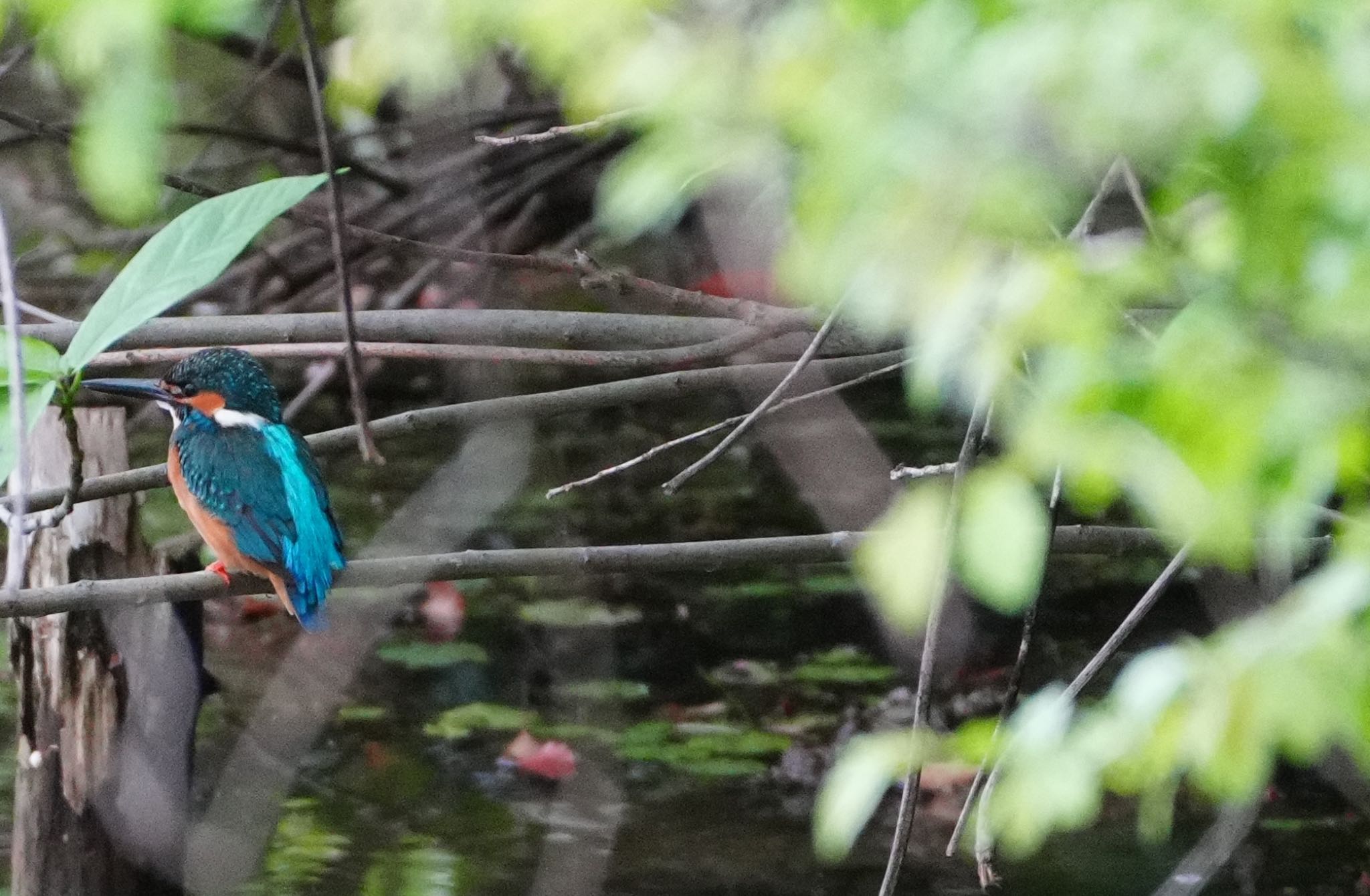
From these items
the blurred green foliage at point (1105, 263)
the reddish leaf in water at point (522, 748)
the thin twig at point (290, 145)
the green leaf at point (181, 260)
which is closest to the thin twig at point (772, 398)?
the green leaf at point (181, 260)

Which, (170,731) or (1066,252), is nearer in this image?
(1066,252)

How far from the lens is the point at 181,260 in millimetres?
1713

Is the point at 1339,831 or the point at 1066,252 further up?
the point at 1066,252

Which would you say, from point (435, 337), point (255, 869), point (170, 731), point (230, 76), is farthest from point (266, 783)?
point (230, 76)

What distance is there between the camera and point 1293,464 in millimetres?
874

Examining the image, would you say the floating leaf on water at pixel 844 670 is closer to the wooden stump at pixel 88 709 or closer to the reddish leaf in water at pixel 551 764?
the reddish leaf in water at pixel 551 764

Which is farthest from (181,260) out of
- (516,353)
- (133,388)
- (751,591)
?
(751,591)

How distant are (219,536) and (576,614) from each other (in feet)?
8.01

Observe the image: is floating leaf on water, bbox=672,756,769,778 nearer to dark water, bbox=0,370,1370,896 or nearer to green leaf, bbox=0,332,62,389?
dark water, bbox=0,370,1370,896

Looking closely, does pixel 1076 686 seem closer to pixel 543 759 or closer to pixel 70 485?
pixel 70 485

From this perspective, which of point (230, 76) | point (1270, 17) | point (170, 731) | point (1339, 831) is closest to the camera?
point (1270, 17)

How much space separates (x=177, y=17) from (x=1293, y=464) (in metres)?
0.81

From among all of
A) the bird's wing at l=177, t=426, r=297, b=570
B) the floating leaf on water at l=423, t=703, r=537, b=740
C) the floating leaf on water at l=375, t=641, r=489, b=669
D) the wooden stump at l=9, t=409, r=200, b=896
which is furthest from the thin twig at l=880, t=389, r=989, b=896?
the floating leaf on water at l=375, t=641, r=489, b=669

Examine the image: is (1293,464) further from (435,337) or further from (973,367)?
(435,337)
